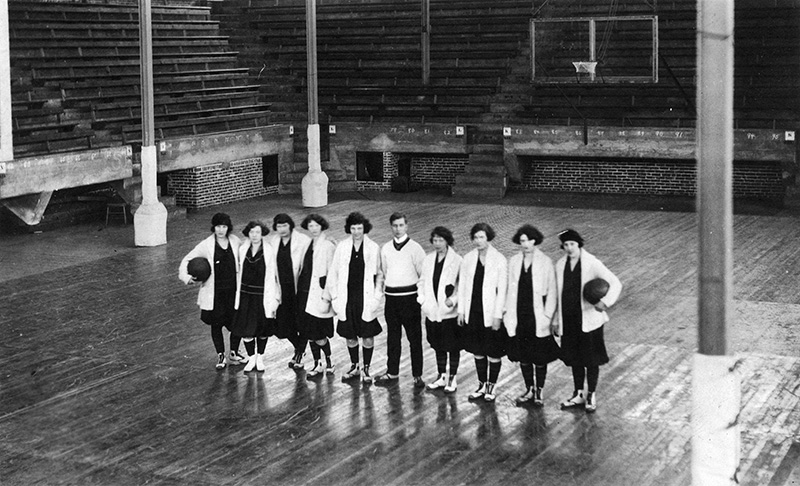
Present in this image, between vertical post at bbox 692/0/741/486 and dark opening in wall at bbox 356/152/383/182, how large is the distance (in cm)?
→ 1963

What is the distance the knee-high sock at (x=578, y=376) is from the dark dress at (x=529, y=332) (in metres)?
0.19

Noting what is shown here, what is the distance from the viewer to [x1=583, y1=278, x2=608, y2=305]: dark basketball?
9.23 m

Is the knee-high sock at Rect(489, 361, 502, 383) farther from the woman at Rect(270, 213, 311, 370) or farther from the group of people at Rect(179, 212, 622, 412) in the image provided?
the woman at Rect(270, 213, 311, 370)

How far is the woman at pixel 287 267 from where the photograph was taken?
10586 millimetres

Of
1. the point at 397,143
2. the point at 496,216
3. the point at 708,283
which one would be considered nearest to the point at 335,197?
the point at 397,143

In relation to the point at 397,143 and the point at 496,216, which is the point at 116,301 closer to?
the point at 496,216

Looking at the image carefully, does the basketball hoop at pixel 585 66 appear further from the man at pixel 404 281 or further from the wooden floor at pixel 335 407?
the man at pixel 404 281

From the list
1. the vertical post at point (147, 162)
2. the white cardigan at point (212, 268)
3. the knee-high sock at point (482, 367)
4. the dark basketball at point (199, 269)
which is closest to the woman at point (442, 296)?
the knee-high sock at point (482, 367)

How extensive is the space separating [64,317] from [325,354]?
3.94 metres

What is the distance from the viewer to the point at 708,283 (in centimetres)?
590

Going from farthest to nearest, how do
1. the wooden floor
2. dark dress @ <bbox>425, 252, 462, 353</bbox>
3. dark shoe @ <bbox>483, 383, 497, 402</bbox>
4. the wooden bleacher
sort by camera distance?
1. the wooden bleacher
2. dark dress @ <bbox>425, 252, 462, 353</bbox>
3. dark shoe @ <bbox>483, 383, 497, 402</bbox>
4. the wooden floor

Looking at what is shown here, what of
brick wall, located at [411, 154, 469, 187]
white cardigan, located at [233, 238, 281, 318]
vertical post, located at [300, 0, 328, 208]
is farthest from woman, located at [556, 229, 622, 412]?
brick wall, located at [411, 154, 469, 187]

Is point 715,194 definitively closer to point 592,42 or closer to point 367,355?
point 367,355

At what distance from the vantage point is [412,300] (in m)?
10.2
